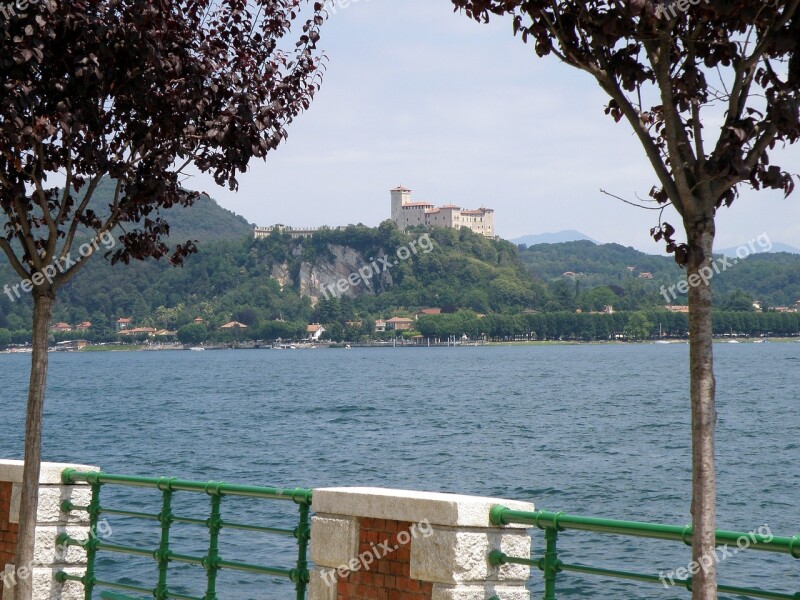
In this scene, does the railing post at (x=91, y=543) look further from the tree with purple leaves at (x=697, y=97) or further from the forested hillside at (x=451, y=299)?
the forested hillside at (x=451, y=299)

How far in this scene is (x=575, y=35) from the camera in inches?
183

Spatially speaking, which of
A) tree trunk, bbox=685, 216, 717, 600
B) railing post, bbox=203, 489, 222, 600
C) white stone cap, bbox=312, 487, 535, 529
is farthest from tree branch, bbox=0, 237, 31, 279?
tree trunk, bbox=685, 216, 717, 600

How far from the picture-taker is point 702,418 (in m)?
4.13

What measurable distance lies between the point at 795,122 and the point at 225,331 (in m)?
193

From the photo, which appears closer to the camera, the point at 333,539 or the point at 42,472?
the point at 333,539

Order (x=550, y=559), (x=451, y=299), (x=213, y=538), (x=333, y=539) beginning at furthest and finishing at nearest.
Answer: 1. (x=451, y=299)
2. (x=213, y=538)
3. (x=333, y=539)
4. (x=550, y=559)

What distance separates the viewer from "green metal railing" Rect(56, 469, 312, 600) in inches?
247

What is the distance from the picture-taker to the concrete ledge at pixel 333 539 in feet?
19.4

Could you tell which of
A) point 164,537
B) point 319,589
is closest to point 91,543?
point 164,537

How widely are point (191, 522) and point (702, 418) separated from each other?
3.64m

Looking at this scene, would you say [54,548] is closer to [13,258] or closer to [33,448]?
[33,448]

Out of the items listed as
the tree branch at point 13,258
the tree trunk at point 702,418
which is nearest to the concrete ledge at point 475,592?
the tree trunk at point 702,418

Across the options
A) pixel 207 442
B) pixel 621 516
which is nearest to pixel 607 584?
pixel 621 516

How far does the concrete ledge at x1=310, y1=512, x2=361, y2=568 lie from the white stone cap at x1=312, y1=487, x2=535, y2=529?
0.05 m
